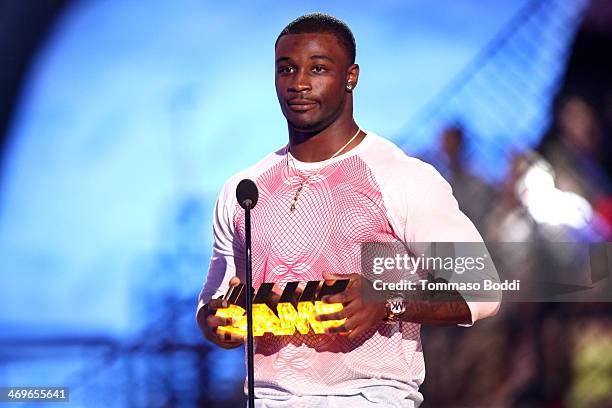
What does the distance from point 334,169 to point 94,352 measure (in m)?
1.66

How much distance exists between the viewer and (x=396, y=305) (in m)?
A: 2.46

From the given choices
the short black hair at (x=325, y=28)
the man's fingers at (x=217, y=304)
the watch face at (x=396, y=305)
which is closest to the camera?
the watch face at (x=396, y=305)

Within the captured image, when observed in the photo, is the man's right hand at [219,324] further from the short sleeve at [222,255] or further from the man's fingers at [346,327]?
the man's fingers at [346,327]

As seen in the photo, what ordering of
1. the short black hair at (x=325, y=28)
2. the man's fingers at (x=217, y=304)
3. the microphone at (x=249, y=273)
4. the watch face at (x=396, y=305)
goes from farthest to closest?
the short black hair at (x=325, y=28)
the man's fingers at (x=217, y=304)
the watch face at (x=396, y=305)
the microphone at (x=249, y=273)

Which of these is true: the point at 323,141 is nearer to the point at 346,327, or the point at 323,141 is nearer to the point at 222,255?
the point at 222,255

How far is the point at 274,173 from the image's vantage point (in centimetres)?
277

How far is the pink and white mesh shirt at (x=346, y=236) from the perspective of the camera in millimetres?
2508

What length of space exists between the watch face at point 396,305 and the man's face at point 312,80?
0.49 meters

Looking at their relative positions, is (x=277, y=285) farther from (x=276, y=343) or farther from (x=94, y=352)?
(x=94, y=352)

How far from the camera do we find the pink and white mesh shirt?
2508 mm

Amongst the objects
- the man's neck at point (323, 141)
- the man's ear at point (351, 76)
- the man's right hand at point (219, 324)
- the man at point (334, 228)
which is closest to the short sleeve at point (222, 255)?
the man at point (334, 228)

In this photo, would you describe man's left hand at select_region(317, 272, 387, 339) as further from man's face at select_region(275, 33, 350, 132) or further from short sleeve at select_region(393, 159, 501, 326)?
man's face at select_region(275, 33, 350, 132)

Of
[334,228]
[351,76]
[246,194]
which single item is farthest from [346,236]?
[351,76]

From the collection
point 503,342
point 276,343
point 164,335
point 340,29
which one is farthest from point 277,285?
point 503,342
